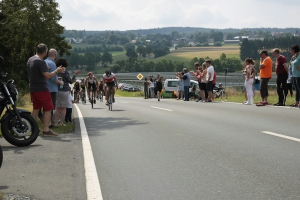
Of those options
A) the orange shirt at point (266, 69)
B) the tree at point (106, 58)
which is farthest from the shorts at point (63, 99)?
the tree at point (106, 58)

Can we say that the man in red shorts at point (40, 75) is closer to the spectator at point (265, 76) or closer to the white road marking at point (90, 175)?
the white road marking at point (90, 175)

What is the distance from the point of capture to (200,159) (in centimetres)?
804

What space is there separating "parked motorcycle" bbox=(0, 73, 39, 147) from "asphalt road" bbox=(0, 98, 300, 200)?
0.27 m

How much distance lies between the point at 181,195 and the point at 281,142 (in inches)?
157

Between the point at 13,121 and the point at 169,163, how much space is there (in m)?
3.23

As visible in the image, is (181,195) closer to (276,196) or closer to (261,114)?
(276,196)

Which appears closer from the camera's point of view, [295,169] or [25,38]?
[295,169]

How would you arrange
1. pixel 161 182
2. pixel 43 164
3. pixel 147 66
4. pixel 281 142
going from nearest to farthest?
1. pixel 161 182
2. pixel 43 164
3. pixel 281 142
4. pixel 147 66

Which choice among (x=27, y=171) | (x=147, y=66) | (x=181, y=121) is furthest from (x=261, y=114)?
(x=147, y=66)

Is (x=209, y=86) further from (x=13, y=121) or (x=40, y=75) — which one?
(x=13, y=121)

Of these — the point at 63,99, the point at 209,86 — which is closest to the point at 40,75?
the point at 63,99

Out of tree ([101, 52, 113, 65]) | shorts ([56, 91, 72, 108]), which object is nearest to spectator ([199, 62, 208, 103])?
shorts ([56, 91, 72, 108])

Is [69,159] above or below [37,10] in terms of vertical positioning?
below

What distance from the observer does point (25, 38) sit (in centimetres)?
2636
